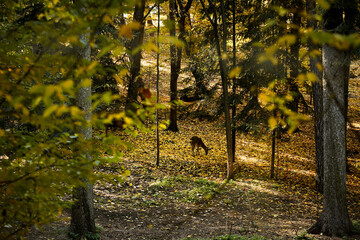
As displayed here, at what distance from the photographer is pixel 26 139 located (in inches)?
88.0

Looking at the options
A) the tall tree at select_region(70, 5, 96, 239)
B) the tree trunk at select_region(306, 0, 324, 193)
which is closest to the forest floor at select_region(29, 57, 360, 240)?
the tall tree at select_region(70, 5, 96, 239)

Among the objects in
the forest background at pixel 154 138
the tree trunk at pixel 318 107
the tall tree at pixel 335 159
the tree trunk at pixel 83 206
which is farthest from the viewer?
the tree trunk at pixel 318 107

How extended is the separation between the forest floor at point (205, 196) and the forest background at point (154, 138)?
0.18 ft

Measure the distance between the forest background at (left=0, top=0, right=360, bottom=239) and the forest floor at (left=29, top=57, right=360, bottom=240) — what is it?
0.06m

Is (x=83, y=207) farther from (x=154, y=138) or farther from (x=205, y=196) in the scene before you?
(x=154, y=138)

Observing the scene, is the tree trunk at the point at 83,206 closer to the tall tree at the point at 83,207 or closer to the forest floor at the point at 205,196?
the tall tree at the point at 83,207

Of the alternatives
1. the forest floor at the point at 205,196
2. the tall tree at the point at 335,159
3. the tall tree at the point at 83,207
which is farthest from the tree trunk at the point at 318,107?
the tall tree at the point at 83,207

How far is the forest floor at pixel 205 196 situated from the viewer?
22.4 feet

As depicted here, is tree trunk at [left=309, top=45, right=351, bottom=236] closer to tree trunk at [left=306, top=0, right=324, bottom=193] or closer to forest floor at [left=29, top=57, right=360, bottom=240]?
forest floor at [left=29, top=57, right=360, bottom=240]

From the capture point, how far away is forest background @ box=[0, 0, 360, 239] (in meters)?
1.70

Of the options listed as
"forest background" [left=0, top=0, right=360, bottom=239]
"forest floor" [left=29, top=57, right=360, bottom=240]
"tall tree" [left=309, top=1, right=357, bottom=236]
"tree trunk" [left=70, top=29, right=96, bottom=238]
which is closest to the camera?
"forest background" [left=0, top=0, right=360, bottom=239]

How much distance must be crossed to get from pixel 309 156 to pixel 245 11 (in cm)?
868

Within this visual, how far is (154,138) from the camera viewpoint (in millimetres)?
16141

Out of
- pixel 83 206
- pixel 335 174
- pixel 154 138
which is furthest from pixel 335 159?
pixel 154 138
